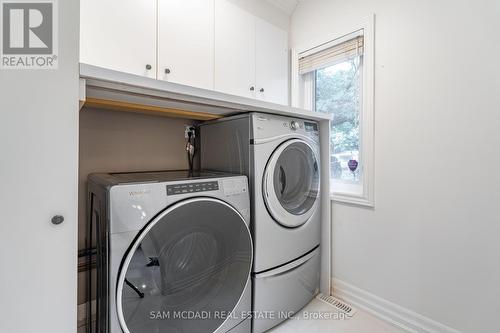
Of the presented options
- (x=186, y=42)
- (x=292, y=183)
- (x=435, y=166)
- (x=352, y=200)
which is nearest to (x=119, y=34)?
(x=186, y=42)

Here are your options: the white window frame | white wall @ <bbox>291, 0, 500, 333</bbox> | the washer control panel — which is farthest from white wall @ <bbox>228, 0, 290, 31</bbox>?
the washer control panel

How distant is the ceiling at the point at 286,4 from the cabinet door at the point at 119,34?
3.96ft

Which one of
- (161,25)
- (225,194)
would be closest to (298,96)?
(161,25)

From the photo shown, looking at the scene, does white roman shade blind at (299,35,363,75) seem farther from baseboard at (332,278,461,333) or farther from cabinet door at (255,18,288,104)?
baseboard at (332,278,461,333)

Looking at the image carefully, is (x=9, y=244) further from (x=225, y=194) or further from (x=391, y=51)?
(x=391, y=51)

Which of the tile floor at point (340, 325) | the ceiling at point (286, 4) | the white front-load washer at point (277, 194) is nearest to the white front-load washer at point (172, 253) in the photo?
the white front-load washer at point (277, 194)

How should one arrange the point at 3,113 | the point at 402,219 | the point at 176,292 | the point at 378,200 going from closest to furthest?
the point at 3,113, the point at 176,292, the point at 402,219, the point at 378,200

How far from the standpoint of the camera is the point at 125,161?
1.53 metres

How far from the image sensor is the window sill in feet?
5.38

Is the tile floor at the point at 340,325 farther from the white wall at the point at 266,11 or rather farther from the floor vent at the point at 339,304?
the white wall at the point at 266,11

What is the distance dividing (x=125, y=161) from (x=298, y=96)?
1.54 meters

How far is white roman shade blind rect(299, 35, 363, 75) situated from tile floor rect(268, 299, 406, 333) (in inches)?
72.1

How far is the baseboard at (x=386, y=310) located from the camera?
1382 mm

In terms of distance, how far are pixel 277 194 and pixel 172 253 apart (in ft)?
2.24
